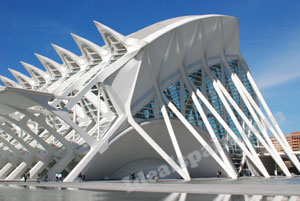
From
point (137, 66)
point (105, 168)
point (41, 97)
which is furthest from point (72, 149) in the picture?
point (137, 66)

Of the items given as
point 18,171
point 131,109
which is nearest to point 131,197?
point 131,109

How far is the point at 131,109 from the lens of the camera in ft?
104

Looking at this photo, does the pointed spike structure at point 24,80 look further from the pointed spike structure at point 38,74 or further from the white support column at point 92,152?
the white support column at point 92,152

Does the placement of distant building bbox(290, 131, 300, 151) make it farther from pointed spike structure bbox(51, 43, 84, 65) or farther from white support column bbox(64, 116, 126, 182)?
white support column bbox(64, 116, 126, 182)

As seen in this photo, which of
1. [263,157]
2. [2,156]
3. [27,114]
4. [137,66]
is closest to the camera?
[27,114]

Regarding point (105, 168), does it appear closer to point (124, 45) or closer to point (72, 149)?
point (72, 149)

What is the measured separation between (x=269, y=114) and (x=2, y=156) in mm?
27967

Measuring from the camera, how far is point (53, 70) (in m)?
38.7

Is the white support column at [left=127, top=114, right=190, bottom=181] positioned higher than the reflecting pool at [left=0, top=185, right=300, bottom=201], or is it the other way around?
the white support column at [left=127, top=114, right=190, bottom=181]

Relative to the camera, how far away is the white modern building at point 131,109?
27562mm

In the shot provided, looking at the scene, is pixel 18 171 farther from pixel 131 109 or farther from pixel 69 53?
pixel 69 53

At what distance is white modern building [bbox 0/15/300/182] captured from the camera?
90.4 ft

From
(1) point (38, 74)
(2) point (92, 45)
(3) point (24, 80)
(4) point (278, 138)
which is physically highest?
(1) point (38, 74)

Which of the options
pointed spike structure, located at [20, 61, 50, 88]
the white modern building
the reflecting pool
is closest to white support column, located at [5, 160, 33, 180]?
the white modern building
